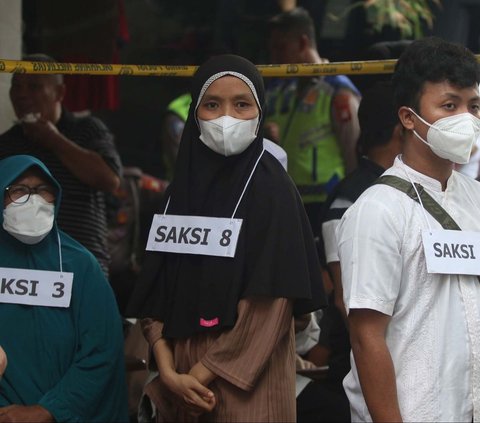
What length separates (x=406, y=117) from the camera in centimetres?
385

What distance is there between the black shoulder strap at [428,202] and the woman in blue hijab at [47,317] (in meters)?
1.55

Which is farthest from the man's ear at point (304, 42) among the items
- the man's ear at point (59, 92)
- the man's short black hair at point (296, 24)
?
the man's ear at point (59, 92)

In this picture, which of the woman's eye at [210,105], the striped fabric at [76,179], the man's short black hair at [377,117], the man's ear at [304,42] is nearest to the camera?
the woman's eye at [210,105]

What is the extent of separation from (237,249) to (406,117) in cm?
81

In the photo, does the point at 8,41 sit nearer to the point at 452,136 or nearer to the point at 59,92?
the point at 59,92

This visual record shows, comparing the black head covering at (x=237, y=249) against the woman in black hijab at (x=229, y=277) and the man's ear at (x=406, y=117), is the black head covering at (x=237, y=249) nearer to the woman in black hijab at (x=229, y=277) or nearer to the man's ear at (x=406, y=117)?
the woman in black hijab at (x=229, y=277)

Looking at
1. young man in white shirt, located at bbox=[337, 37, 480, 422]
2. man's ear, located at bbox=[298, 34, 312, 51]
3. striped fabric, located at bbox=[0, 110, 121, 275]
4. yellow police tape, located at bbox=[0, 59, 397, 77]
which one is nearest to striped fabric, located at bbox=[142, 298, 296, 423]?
young man in white shirt, located at bbox=[337, 37, 480, 422]

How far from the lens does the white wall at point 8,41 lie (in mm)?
6047

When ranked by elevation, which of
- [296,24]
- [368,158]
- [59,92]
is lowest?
[368,158]

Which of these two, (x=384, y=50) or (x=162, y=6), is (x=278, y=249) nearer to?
(x=384, y=50)

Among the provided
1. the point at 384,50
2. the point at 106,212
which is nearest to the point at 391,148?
the point at 384,50

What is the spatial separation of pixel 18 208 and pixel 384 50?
2.44 metres

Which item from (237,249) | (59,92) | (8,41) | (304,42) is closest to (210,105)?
(237,249)

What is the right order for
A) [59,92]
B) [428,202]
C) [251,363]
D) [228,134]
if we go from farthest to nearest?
[59,92], [228,134], [251,363], [428,202]
